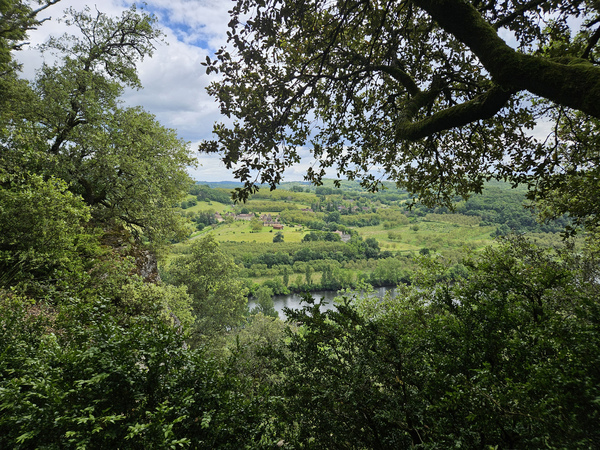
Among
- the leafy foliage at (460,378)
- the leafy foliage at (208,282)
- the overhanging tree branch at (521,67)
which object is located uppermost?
the overhanging tree branch at (521,67)

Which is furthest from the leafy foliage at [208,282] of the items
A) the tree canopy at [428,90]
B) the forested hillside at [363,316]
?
the tree canopy at [428,90]

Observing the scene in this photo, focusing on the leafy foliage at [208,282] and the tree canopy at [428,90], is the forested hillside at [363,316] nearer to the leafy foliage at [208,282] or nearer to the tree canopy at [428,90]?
the tree canopy at [428,90]

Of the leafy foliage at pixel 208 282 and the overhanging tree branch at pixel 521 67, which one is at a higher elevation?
the overhanging tree branch at pixel 521 67

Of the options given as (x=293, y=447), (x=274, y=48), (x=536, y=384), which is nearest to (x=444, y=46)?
(x=274, y=48)

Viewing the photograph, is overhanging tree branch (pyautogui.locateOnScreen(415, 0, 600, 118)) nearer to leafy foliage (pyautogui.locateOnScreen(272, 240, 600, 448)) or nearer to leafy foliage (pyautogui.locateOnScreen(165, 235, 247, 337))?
leafy foliage (pyautogui.locateOnScreen(272, 240, 600, 448))

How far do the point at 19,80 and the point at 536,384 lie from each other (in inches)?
675

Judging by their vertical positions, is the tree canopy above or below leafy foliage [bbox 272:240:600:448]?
above

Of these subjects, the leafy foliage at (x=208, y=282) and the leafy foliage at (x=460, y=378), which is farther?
the leafy foliage at (x=208, y=282)

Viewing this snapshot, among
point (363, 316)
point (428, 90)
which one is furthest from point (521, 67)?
point (363, 316)

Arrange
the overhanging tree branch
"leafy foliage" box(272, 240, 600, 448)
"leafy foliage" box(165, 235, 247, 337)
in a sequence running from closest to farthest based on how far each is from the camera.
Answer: the overhanging tree branch < "leafy foliage" box(272, 240, 600, 448) < "leafy foliage" box(165, 235, 247, 337)

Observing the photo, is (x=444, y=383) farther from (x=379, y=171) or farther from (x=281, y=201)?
(x=281, y=201)

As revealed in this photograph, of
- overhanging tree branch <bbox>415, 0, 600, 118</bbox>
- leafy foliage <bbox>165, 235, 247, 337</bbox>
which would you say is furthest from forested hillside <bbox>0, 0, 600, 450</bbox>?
leafy foliage <bbox>165, 235, 247, 337</bbox>

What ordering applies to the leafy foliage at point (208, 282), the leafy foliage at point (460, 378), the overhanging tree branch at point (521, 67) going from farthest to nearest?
1. the leafy foliage at point (208, 282)
2. the leafy foliage at point (460, 378)
3. the overhanging tree branch at point (521, 67)

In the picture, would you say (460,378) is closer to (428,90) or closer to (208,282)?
(428,90)
